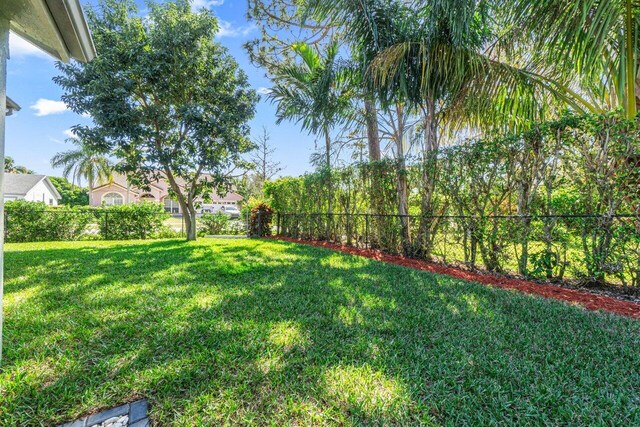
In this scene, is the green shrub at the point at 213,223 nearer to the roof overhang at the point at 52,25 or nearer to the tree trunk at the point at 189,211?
the tree trunk at the point at 189,211

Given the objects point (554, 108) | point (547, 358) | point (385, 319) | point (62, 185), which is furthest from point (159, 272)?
point (62, 185)

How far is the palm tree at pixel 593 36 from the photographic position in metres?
2.97

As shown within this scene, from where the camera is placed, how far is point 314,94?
6688 millimetres

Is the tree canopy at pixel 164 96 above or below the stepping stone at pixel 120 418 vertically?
above

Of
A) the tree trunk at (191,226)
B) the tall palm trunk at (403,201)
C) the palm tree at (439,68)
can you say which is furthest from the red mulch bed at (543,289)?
the tree trunk at (191,226)

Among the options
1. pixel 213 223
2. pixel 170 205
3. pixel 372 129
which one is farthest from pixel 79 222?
pixel 170 205

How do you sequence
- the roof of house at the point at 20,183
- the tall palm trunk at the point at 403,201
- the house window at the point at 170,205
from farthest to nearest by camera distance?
1. the house window at the point at 170,205
2. the roof of house at the point at 20,183
3. the tall palm trunk at the point at 403,201

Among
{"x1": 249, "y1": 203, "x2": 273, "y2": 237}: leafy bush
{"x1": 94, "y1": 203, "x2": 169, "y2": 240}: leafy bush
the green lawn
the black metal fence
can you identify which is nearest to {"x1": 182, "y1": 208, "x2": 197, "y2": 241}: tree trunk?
{"x1": 249, "y1": 203, "x2": 273, "y2": 237}: leafy bush

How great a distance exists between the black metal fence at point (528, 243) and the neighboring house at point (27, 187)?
99.1 ft

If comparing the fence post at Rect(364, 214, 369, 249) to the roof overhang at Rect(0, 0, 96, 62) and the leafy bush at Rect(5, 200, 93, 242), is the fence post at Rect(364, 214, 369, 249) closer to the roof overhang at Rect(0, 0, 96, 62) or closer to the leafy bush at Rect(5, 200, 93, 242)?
the roof overhang at Rect(0, 0, 96, 62)

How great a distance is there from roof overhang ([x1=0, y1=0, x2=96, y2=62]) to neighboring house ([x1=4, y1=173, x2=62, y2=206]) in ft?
95.7

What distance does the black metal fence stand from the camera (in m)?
3.02

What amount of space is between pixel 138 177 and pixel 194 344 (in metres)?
7.78

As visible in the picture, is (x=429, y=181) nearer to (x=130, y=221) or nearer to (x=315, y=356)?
(x=315, y=356)
